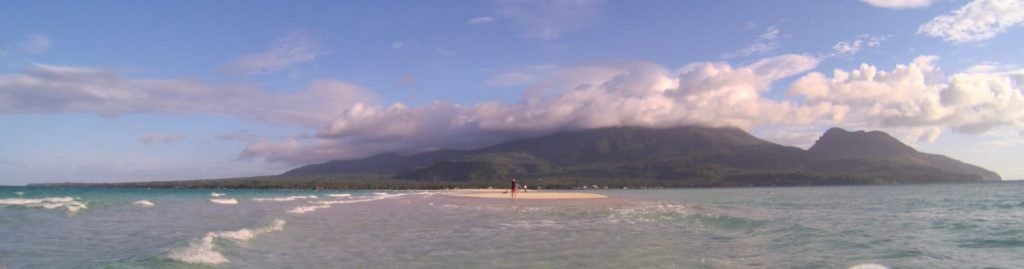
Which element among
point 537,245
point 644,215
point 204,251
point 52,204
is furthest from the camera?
point 52,204

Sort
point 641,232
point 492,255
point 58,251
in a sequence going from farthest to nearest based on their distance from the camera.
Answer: point 641,232 → point 58,251 → point 492,255

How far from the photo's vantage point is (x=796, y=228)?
71.6 feet

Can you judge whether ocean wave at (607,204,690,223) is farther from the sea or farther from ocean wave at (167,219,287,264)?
ocean wave at (167,219,287,264)

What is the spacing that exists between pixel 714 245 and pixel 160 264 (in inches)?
555

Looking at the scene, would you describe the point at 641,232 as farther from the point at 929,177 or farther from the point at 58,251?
the point at 929,177

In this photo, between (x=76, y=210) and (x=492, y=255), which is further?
(x=76, y=210)

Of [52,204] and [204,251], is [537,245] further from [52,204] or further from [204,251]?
[52,204]

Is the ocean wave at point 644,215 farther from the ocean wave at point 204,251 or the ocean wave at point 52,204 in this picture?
the ocean wave at point 52,204

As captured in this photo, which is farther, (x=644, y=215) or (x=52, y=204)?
(x=52, y=204)

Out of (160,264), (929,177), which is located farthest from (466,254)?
(929,177)

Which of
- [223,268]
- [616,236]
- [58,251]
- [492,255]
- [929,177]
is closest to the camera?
[223,268]

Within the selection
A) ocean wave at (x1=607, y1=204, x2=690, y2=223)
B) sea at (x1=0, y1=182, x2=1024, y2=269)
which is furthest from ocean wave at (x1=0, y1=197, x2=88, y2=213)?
ocean wave at (x1=607, y1=204, x2=690, y2=223)

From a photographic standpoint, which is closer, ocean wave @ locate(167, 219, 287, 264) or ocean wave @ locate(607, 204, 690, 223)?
ocean wave @ locate(167, 219, 287, 264)

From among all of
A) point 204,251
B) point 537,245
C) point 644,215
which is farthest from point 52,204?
point 537,245
